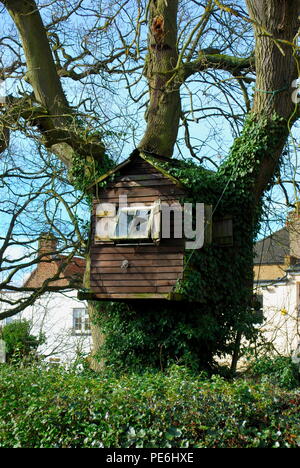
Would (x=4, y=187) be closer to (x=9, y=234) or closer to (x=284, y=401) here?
(x=9, y=234)

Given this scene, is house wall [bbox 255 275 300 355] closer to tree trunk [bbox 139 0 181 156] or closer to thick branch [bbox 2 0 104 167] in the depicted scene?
tree trunk [bbox 139 0 181 156]

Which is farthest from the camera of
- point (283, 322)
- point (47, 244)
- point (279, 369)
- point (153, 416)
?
point (47, 244)

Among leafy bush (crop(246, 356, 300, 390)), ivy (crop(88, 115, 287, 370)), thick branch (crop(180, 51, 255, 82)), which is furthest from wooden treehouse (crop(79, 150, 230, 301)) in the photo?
leafy bush (crop(246, 356, 300, 390))

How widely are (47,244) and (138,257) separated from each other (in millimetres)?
5408

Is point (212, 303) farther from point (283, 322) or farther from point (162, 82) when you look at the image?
point (162, 82)

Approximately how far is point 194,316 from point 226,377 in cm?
112

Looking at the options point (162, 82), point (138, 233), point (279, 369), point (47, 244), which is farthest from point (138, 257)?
point (47, 244)

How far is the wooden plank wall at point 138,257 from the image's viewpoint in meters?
8.88

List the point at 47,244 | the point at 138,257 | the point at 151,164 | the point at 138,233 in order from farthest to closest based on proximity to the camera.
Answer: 1. the point at 47,244
2. the point at 151,164
3. the point at 138,257
4. the point at 138,233

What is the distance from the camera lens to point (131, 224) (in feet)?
29.5

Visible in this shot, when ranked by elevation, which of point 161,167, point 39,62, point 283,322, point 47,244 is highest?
point 39,62

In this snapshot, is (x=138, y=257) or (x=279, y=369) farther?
(x=279, y=369)
